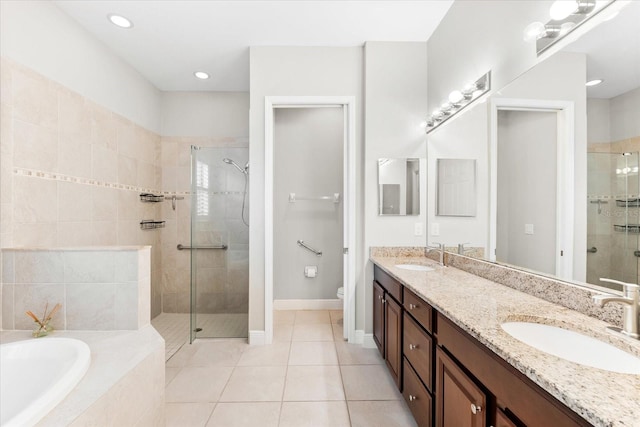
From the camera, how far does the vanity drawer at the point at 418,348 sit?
4.57 ft

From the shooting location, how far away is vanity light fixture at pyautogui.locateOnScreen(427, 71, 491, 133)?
1.86m

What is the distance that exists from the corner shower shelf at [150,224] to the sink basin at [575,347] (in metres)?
3.33

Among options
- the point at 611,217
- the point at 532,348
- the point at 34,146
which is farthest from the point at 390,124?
the point at 34,146

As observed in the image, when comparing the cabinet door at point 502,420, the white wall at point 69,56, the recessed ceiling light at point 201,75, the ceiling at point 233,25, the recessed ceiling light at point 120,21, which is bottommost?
the cabinet door at point 502,420

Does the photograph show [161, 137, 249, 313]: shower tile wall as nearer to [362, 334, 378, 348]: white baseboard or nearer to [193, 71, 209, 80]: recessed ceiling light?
[193, 71, 209, 80]: recessed ceiling light

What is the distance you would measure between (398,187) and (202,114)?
2560 mm

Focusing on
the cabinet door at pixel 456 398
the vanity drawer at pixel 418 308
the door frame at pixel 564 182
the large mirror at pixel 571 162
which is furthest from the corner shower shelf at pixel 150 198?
the door frame at pixel 564 182

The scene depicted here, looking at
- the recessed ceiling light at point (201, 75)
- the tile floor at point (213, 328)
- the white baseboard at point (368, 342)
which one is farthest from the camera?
the recessed ceiling light at point (201, 75)

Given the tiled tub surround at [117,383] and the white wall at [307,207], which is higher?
the white wall at [307,207]

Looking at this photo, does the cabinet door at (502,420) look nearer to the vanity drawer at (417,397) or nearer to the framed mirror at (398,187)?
the vanity drawer at (417,397)

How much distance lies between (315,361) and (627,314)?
1.96 meters

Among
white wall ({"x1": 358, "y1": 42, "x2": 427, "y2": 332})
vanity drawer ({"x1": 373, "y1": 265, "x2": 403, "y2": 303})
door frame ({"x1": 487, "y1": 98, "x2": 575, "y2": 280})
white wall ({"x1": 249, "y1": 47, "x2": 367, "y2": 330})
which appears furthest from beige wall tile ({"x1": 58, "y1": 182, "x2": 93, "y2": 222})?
door frame ({"x1": 487, "y1": 98, "x2": 575, "y2": 280})

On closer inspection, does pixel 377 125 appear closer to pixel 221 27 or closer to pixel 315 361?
pixel 221 27

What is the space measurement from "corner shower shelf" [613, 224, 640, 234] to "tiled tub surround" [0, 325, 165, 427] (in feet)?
6.75
